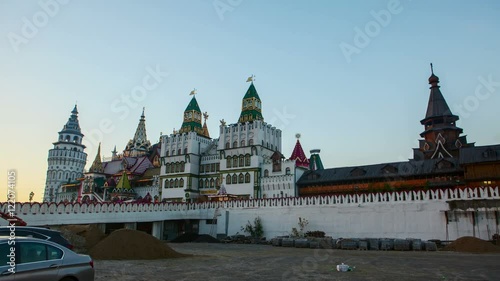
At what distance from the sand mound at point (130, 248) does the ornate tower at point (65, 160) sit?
267ft

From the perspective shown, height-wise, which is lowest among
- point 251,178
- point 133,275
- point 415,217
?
point 133,275

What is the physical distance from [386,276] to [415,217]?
2120 centimetres

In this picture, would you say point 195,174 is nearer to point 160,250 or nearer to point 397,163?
point 397,163

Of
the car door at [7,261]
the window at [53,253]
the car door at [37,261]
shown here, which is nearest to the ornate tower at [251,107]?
the window at [53,253]

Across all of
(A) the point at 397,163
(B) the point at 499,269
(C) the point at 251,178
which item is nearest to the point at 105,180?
(C) the point at 251,178

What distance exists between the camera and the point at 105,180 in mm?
74625

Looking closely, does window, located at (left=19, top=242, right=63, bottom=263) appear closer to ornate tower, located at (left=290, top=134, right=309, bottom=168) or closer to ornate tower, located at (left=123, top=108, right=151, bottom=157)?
ornate tower, located at (left=290, top=134, right=309, bottom=168)

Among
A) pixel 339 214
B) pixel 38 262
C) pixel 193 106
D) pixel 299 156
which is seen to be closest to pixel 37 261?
pixel 38 262

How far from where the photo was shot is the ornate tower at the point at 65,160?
91000 millimetres

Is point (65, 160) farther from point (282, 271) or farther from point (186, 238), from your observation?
point (282, 271)

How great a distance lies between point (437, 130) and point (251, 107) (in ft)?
94.3

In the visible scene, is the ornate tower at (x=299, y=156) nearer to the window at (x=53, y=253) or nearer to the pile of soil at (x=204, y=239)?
the pile of soil at (x=204, y=239)

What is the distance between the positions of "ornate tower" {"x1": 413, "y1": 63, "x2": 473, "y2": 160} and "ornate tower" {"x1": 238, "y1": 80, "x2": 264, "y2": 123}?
84.4ft

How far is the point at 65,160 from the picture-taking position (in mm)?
93375
